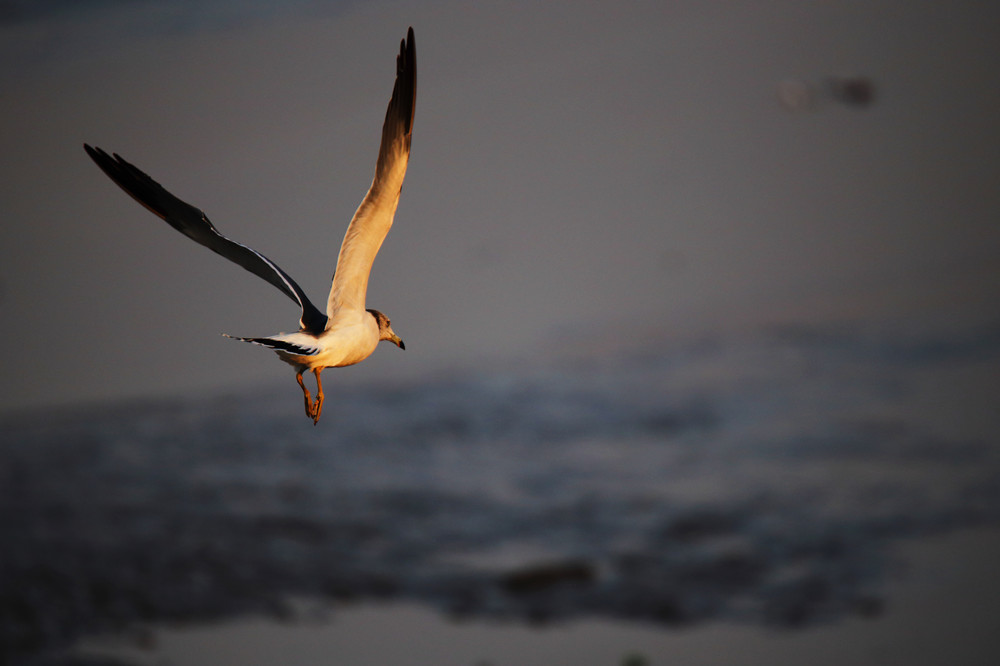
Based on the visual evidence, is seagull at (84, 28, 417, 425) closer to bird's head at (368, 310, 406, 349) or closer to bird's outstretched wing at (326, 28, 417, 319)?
bird's outstretched wing at (326, 28, 417, 319)

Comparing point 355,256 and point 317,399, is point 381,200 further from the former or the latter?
point 317,399

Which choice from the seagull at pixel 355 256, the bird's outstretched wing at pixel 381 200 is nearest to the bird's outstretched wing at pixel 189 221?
the seagull at pixel 355 256

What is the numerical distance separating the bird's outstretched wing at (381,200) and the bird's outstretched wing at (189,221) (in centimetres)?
27

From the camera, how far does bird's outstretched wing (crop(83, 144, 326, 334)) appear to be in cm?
517

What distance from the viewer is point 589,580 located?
2894 cm

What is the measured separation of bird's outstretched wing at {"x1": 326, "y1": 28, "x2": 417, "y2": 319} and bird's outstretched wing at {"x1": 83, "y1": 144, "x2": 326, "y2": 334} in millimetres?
267

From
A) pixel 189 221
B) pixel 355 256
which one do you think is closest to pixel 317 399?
pixel 355 256

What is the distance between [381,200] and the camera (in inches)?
201

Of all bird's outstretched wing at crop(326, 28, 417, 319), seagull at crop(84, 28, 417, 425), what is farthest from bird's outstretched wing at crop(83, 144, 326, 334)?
bird's outstretched wing at crop(326, 28, 417, 319)

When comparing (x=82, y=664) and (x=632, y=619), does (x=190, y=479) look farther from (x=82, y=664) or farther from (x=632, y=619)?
(x=632, y=619)

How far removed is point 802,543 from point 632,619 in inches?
280

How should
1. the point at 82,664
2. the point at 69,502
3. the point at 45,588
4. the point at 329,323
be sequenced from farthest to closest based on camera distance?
the point at 69,502
the point at 45,588
the point at 82,664
the point at 329,323

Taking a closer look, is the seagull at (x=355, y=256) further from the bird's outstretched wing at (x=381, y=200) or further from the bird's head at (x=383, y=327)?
the bird's head at (x=383, y=327)

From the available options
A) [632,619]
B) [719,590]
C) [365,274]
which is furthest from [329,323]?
[719,590]
